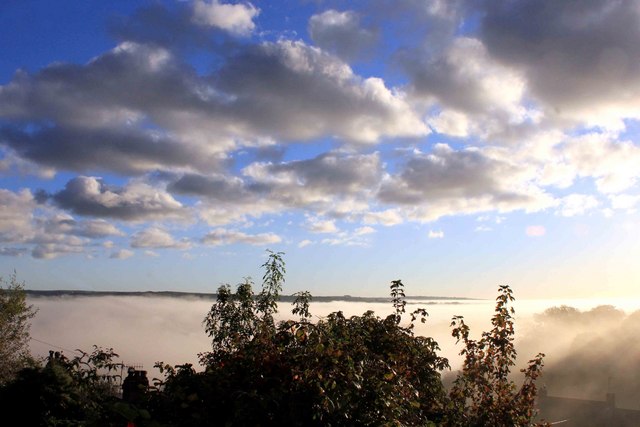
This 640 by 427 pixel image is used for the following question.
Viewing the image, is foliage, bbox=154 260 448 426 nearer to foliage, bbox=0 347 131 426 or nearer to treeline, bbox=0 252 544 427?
treeline, bbox=0 252 544 427

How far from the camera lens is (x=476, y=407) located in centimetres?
1261

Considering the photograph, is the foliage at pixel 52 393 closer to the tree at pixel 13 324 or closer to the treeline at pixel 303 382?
the treeline at pixel 303 382

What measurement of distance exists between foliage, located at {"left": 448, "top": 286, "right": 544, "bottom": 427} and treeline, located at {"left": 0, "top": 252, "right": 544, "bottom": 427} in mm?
24

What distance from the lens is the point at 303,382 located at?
732 centimetres

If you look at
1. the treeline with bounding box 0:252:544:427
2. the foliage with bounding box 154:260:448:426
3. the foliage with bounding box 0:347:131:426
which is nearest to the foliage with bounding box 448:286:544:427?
the treeline with bounding box 0:252:544:427

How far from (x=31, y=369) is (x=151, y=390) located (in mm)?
4947

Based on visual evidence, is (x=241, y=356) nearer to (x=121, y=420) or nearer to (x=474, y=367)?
(x=121, y=420)

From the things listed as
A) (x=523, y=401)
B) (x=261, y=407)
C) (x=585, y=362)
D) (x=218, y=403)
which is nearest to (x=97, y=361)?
(x=218, y=403)

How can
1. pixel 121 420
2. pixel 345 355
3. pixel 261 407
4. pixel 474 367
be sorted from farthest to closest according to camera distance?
pixel 474 367
pixel 345 355
pixel 261 407
pixel 121 420

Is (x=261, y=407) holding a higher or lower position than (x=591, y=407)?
higher

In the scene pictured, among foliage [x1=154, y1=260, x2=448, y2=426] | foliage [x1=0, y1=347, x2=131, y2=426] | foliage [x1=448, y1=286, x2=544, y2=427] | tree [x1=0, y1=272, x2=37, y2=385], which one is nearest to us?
foliage [x1=154, y1=260, x2=448, y2=426]

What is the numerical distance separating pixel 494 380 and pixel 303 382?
7.28 meters

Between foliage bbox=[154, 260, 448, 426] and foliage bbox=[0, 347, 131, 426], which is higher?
foliage bbox=[154, 260, 448, 426]

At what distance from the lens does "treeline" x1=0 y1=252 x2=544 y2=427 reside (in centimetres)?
714
